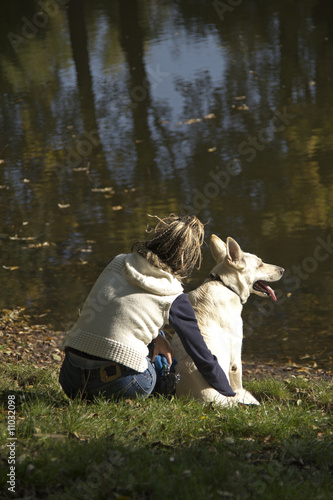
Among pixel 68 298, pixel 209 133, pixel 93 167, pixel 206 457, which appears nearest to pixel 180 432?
pixel 206 457

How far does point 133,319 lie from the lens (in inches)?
173

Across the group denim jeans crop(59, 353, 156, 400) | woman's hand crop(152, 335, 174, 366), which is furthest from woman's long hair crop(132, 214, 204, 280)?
denim jeans crop(59, 353, 156, 400)

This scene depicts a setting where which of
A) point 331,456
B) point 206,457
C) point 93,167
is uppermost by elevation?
point 206,457

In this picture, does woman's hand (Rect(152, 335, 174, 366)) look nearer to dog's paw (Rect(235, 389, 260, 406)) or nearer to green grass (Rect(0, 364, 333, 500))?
green grass (Rect(0, 364, 333, 500))

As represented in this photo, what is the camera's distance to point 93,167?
1544 cm

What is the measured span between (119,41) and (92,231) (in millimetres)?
19747

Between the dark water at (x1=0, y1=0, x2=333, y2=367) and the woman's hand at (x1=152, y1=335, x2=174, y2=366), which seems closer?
the woman's hand at (x1=152, y1=335, x2=174, y2=366)

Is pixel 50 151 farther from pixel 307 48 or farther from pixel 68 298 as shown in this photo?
pixel 307 48
